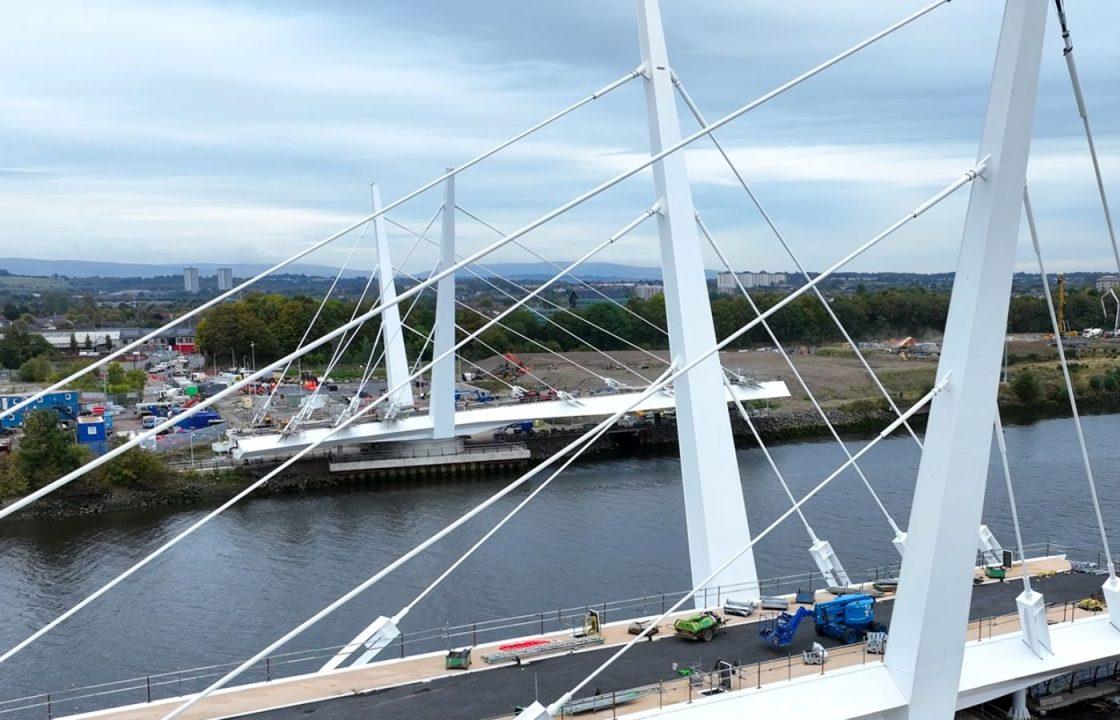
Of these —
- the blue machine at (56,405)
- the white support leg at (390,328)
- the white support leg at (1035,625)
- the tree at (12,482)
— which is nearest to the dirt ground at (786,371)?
the white support leg at (390,328)

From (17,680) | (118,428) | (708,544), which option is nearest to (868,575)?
(708,544)

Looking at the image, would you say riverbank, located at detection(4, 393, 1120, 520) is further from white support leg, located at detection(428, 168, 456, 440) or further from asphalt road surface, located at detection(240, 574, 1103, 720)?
asphalt road surface, located at detection(240, 574, 1103, 720)

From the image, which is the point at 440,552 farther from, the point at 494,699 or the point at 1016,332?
the point at 1016,332

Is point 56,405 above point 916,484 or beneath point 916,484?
above

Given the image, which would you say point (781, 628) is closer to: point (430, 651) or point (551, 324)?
point (430, 651)

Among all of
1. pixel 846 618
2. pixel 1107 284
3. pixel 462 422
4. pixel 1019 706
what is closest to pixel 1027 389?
pixel 462 422
